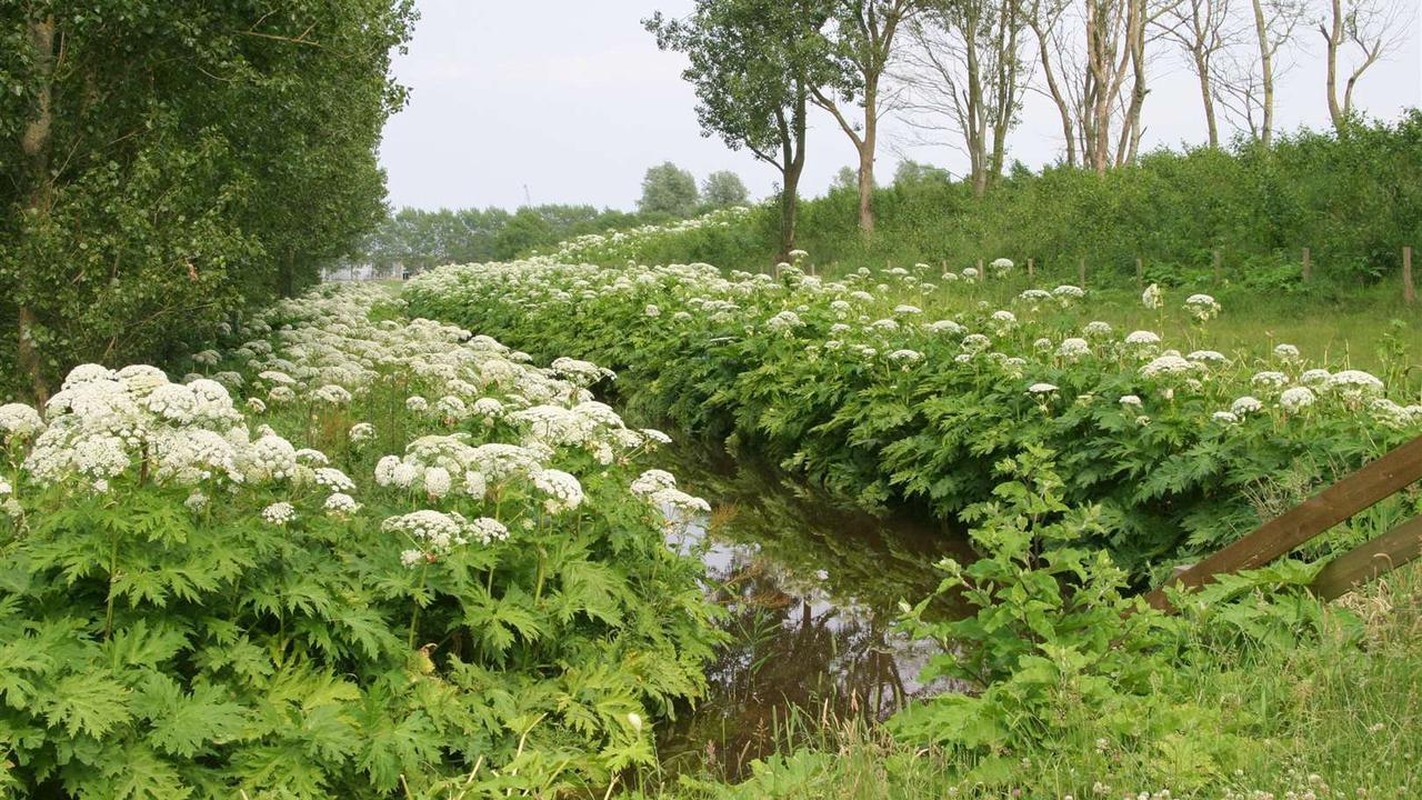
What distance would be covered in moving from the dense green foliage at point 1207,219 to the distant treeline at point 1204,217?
33mm

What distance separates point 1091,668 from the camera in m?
4.64

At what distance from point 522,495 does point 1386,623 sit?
405 centimetres

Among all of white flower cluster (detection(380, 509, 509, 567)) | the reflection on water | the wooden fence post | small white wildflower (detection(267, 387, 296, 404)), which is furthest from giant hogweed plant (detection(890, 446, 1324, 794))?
the wooden fence post

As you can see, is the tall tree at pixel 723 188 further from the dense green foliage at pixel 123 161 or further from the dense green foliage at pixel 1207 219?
the dense green foliage at pixel 123 161

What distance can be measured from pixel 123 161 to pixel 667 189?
60.8 metres

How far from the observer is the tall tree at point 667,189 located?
68.6m

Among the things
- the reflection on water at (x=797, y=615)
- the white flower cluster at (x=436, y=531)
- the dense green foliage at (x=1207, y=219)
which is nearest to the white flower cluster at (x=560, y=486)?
the white flower cluster at (x=436, y=531)

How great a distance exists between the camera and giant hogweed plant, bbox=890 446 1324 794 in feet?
12.6

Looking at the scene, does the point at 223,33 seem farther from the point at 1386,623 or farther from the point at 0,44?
the point at 1386,623

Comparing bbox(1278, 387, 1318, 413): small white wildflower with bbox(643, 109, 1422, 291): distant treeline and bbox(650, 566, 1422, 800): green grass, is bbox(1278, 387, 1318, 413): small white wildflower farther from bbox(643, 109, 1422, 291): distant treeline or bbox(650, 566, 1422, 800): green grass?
bbox(643, 109, 1422, 291): distant treeline

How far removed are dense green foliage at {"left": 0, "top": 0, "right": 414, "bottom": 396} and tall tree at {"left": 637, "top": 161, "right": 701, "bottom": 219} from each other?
57.3 m

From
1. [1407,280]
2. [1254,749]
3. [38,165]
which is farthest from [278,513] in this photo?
[1407,280]

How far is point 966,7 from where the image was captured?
3491 centimetres

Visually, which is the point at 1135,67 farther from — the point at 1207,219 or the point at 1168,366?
the point at 1168,366
